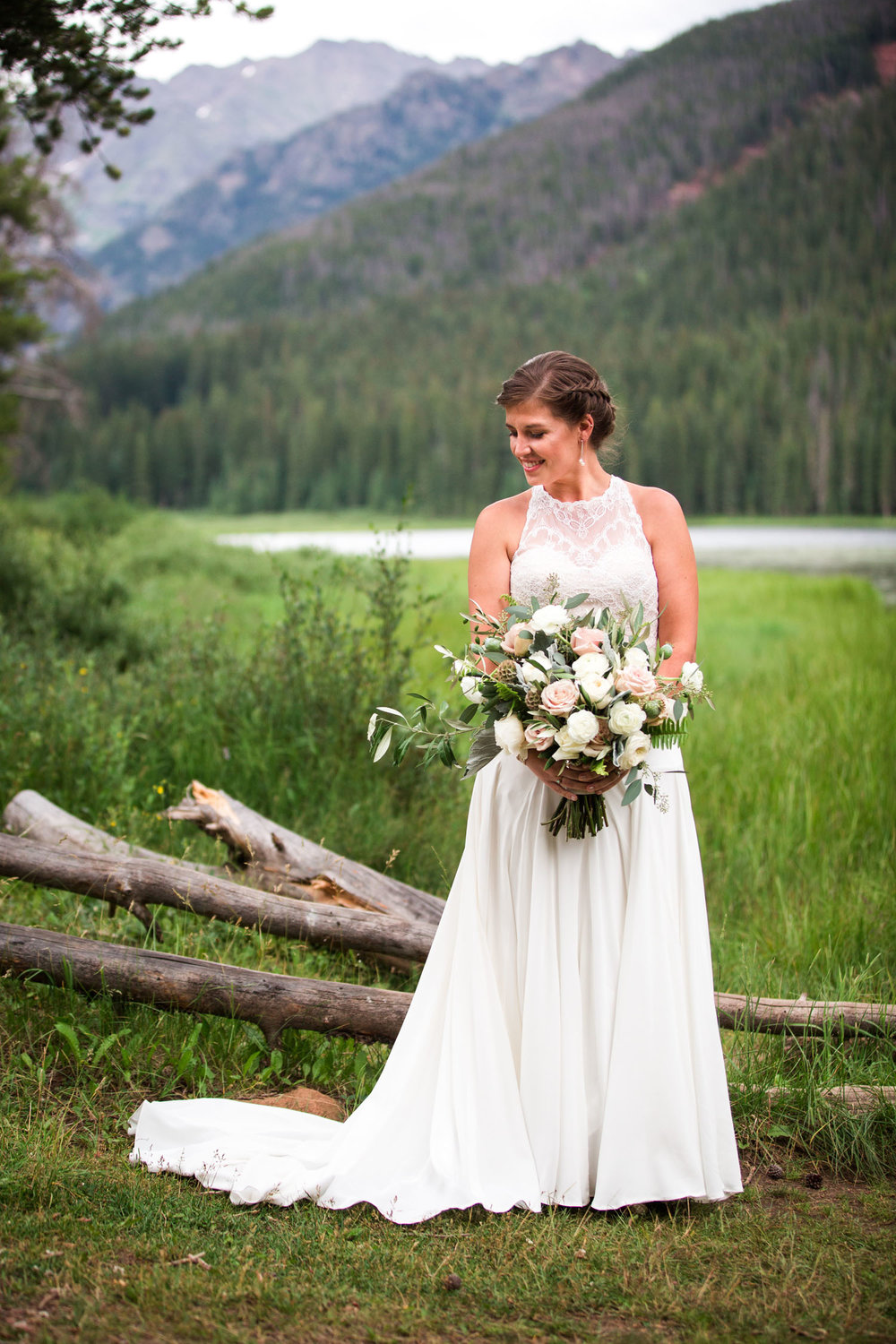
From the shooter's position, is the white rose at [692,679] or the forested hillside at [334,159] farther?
the forested hillside at [334,159]

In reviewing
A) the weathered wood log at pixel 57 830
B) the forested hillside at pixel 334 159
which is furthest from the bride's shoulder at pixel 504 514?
the forested hillside at pixel 334 159

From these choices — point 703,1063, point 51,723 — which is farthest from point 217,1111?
point 51,723

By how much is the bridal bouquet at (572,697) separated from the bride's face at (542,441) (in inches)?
24.3

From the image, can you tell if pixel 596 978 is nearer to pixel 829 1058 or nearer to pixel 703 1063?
pixel 703 1063

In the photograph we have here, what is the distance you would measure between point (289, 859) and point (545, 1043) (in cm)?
237

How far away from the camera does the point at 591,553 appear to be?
3904 mm

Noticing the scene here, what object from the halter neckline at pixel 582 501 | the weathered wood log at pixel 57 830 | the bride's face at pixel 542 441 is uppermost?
the bride's face at pixel 542 441

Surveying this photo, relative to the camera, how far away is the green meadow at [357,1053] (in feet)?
9.66

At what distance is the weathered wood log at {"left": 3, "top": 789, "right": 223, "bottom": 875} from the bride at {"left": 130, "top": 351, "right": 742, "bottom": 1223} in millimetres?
1729

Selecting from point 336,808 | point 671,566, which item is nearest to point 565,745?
point 671,566

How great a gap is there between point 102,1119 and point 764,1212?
2488 mm

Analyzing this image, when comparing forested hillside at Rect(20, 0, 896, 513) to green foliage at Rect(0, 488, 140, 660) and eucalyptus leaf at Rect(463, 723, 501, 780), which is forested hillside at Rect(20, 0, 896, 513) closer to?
green foliage at Rect(0, 488, 140, 660)

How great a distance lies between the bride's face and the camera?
Answer: 152 inches

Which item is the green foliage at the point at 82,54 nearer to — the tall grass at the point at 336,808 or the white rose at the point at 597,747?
the tall grass at the point at 336,808
